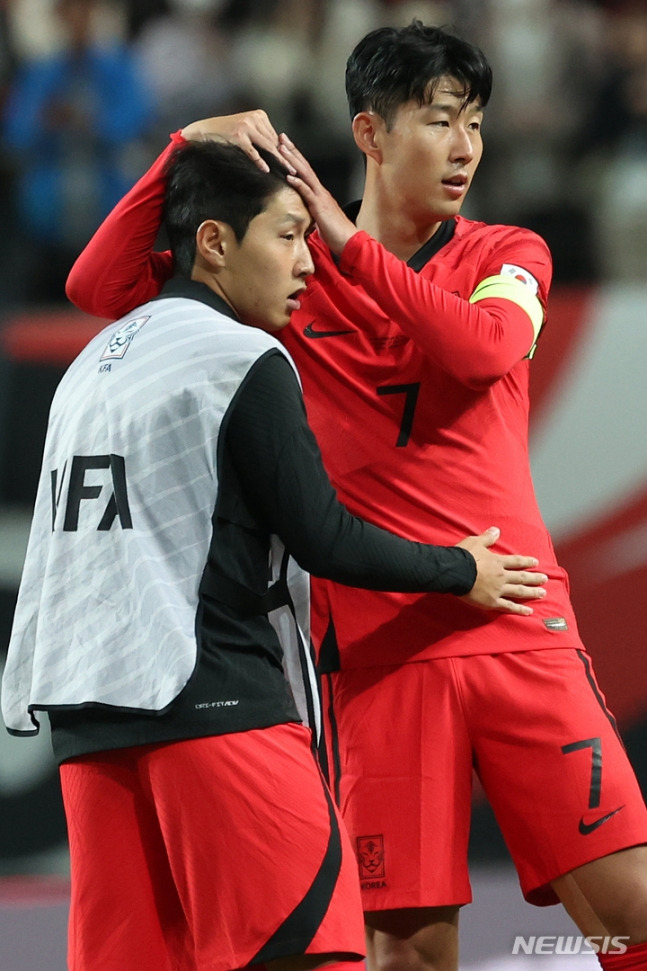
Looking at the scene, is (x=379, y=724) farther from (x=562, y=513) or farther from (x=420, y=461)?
(x=562, y=513)

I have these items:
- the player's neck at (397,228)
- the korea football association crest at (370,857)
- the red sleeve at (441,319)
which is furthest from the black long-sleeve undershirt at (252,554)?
the player's neck at (397,228)

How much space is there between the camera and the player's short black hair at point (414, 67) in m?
2.59

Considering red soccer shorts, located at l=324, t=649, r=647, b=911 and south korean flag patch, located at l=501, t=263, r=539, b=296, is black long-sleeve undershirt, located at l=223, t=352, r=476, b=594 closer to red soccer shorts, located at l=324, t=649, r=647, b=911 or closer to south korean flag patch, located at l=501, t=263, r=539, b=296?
red soccer shorts, located at l=324, t=649, r=647, b=911

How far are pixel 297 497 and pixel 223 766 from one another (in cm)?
40

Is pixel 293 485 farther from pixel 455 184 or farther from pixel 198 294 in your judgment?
pixel 455 184

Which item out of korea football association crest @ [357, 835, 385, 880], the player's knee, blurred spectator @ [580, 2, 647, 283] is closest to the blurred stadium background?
blurred spectator @ [580, 2, 647, 283]

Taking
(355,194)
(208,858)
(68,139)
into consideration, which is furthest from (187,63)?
(208,858)

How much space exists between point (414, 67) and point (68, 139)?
3.24m

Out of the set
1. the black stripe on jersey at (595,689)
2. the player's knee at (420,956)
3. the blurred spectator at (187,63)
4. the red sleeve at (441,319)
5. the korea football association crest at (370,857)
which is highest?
the red sleeve at (441,319)

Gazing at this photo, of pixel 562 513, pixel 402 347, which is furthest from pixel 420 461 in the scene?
pixel 562 513

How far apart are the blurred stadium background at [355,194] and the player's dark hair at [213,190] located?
217 centimetres

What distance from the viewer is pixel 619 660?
14.5ft

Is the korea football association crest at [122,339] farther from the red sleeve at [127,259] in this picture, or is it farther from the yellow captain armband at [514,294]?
the yellow captain armband at [514,294]

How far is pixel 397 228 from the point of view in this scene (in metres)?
2.71
